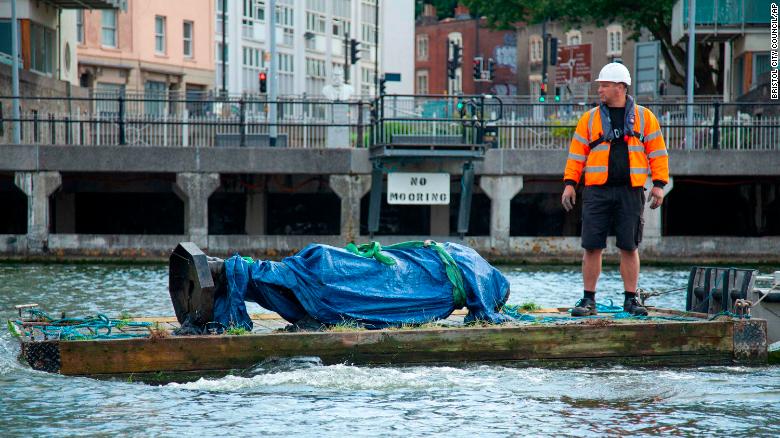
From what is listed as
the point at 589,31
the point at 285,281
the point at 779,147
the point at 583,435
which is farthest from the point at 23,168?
A: the point at 589,31

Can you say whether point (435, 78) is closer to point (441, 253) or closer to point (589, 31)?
point (589, 31)

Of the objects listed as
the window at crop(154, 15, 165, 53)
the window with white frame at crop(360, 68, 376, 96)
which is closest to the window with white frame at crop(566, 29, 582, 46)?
the window with white frame at crop(360, 68, 376, 96)

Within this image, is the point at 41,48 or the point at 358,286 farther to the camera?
the point at 41,48

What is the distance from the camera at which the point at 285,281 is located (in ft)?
42.0

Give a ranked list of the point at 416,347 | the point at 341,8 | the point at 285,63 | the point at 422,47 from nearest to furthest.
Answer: the point at 416,347, the point at 285,63, the point at 341,8, the point at 422,47

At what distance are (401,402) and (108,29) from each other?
50277mm

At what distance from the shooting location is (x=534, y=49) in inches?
3600

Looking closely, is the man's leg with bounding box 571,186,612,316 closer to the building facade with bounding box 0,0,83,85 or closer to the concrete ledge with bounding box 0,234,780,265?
the concrete ledge with bounding box 0,234,780,265

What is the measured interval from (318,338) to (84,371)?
2.08 meters

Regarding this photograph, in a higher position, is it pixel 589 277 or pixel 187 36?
pixel 187 36

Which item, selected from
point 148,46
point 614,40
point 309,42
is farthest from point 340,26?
point 148,46

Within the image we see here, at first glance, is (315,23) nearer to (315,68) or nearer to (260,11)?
(315,68)

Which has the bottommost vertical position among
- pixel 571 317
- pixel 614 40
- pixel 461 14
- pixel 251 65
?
pixel 571 317

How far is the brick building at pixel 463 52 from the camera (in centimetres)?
9738
